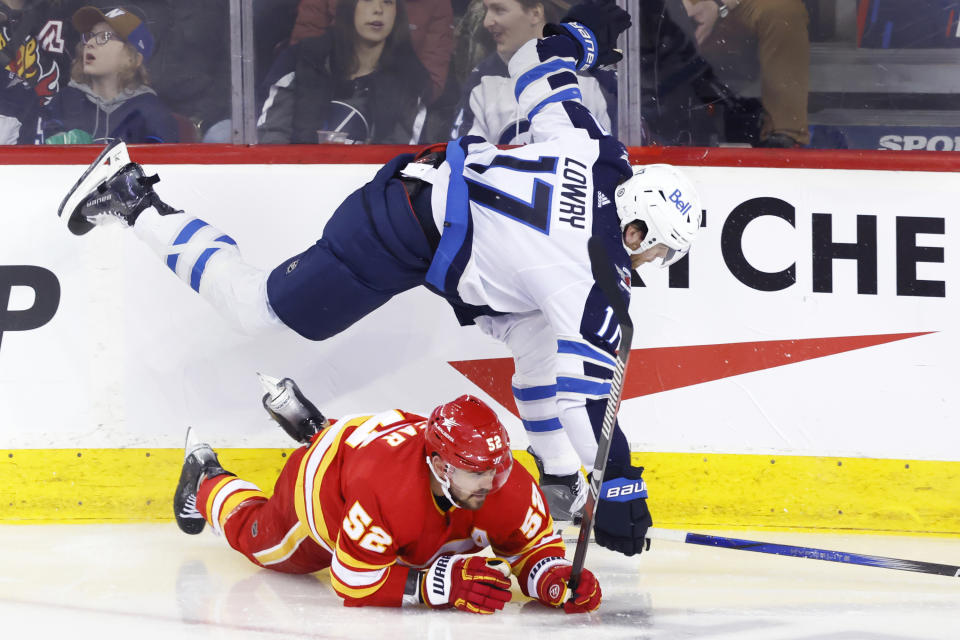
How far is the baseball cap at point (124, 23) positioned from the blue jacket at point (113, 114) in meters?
0.15

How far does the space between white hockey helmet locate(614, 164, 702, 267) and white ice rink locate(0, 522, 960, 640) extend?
0.97 m

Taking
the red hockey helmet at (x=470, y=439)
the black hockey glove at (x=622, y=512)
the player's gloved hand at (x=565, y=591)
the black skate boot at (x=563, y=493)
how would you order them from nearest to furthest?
the red hockey helmet at (x=470, y=439)
the player's gloved hand at (x=565, y=591)
the black hockey glove at (x=622, y=512)
the black skate boot at (x=563, y=493)

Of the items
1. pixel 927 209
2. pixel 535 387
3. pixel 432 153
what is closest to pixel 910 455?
pixel 927 209

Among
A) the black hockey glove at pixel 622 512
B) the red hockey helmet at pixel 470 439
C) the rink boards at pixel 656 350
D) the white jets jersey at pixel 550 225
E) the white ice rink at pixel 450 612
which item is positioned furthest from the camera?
the rink boards at pixel 656 350

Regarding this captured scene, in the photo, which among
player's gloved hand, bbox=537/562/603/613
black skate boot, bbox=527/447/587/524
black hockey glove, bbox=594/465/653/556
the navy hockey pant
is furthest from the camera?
black skate boot, bbox=527/447/587/524

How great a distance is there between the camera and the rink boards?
3.68 m

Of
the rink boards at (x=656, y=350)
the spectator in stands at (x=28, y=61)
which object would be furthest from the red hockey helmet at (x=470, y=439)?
the spectator in stands at (x=28, y=61)

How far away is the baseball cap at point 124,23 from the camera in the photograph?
3773 mm

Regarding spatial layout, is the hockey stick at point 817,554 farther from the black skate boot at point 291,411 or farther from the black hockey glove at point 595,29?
the black hockey glove at point 595,29

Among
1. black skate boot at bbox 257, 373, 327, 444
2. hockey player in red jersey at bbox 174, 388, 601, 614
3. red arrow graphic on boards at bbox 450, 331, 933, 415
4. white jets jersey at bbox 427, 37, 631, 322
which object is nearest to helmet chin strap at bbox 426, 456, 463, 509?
hockey player in red jersey at bbox 174, 388, 601, 614

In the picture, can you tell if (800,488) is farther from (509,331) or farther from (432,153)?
(432,153)

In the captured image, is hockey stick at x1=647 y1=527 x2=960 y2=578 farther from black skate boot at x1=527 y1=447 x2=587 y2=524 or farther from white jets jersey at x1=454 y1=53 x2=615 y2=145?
white jets jersey at x1=454 y1=53 x2=615 y2=145

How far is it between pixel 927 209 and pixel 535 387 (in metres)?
1.50

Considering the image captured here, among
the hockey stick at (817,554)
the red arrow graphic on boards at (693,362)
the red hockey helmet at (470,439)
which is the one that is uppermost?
the red hockey helmet at (470,439)
